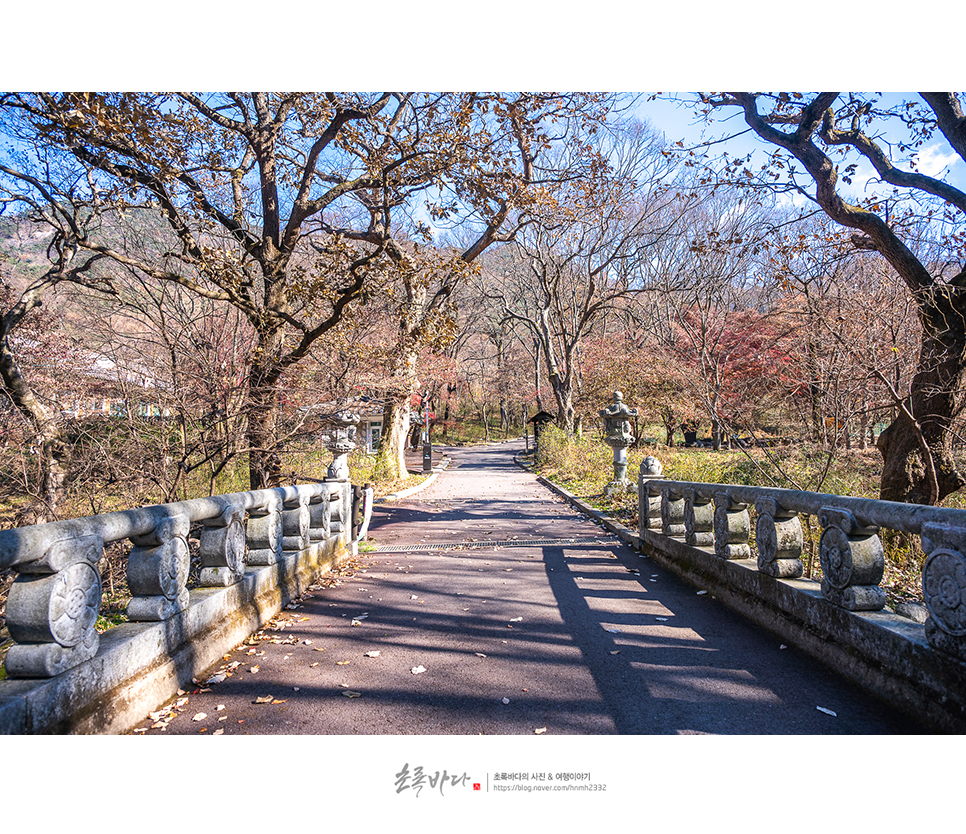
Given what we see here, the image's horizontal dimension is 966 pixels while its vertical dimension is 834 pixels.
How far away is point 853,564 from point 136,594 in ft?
14.2

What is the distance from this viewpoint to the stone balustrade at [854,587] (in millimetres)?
2680

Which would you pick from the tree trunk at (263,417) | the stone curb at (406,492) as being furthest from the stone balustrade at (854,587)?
the stone curb at (406,492)

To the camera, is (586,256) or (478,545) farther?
(586,256)

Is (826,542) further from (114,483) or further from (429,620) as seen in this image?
(114,483)

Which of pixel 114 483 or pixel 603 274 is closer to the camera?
pixel 114 483

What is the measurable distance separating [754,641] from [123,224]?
9840 mm

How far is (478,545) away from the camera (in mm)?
9258

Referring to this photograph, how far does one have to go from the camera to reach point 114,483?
6.23 meters

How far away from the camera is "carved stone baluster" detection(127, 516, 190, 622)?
3287mm

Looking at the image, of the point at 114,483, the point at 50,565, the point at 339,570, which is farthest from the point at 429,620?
the point at 114,483

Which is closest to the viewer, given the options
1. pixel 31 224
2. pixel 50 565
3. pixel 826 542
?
pixel 50 565

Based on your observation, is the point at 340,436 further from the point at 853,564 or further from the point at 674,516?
the point at 853,564

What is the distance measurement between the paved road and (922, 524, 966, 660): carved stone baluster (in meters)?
0.51

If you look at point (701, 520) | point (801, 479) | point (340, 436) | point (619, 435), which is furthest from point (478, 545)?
point (619, 435)
